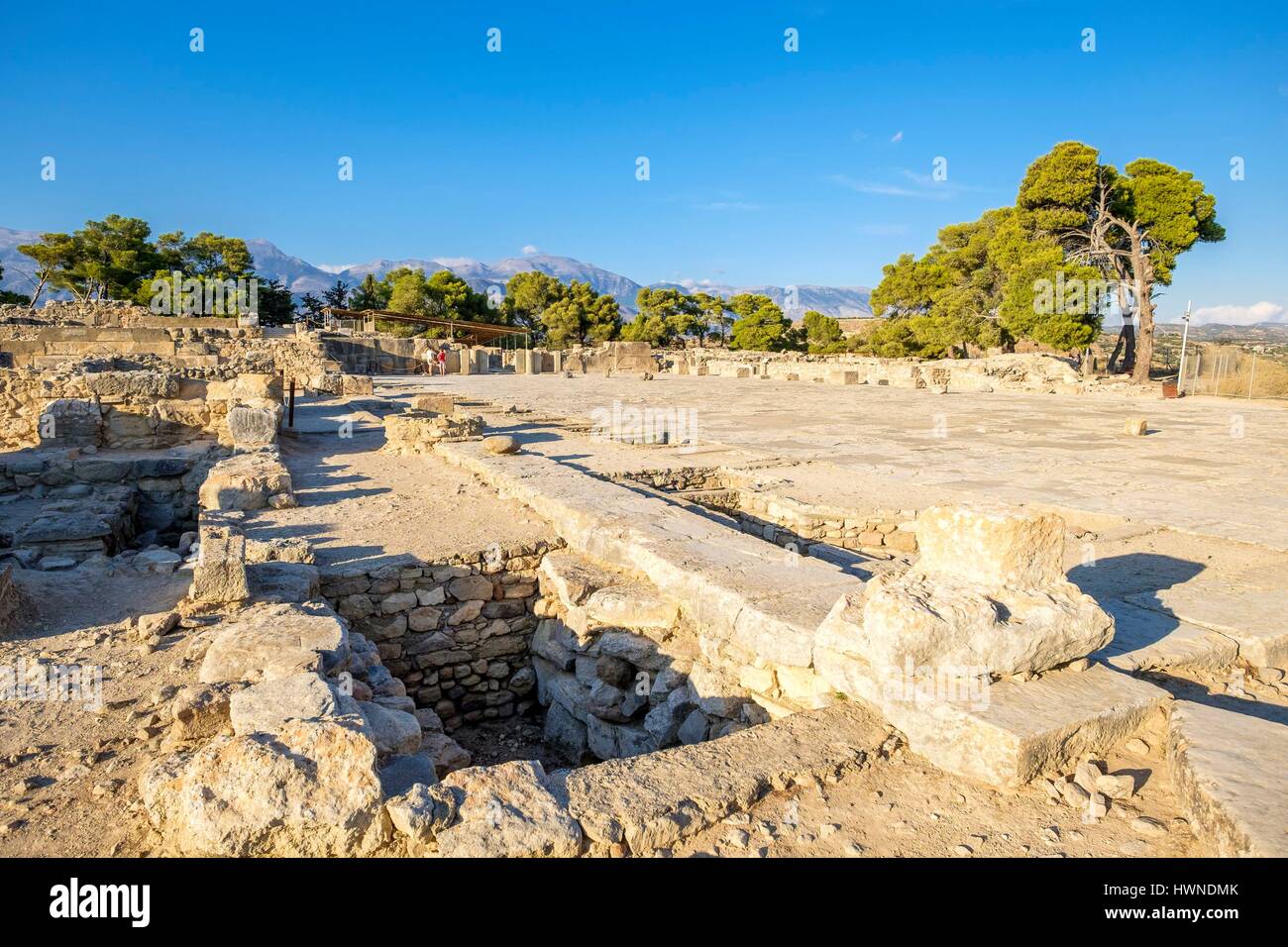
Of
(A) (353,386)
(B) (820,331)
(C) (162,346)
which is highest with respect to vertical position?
(B) (820,331)

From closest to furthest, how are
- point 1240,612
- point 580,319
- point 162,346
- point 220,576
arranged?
point 1240,612 < point 220,576 < point 162,346 < point 580,319

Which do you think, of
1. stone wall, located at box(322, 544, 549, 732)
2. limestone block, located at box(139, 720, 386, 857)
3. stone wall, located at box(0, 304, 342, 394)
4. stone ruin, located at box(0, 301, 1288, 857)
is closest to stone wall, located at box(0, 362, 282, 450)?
stone ruin, located at box(0, 301, 1288, 857)

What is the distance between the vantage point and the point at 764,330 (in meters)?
46.7

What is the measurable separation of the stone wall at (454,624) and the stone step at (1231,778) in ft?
12.6

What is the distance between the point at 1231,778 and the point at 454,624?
4245 millimetres

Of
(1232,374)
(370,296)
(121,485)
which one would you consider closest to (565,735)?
(121,485)

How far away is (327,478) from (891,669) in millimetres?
6822

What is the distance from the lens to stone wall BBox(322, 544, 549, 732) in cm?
488

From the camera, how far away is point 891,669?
8.50 ft

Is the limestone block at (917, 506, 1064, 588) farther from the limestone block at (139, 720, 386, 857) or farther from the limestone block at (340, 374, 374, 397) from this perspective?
the limestone block at (340, 374, 374, 397)

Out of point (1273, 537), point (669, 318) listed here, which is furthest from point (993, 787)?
point (669, 318)

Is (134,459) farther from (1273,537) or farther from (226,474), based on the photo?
(1273,537)

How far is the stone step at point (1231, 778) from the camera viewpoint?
6.13 ft

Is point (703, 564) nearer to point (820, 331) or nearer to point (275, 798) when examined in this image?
point (275, 798)
